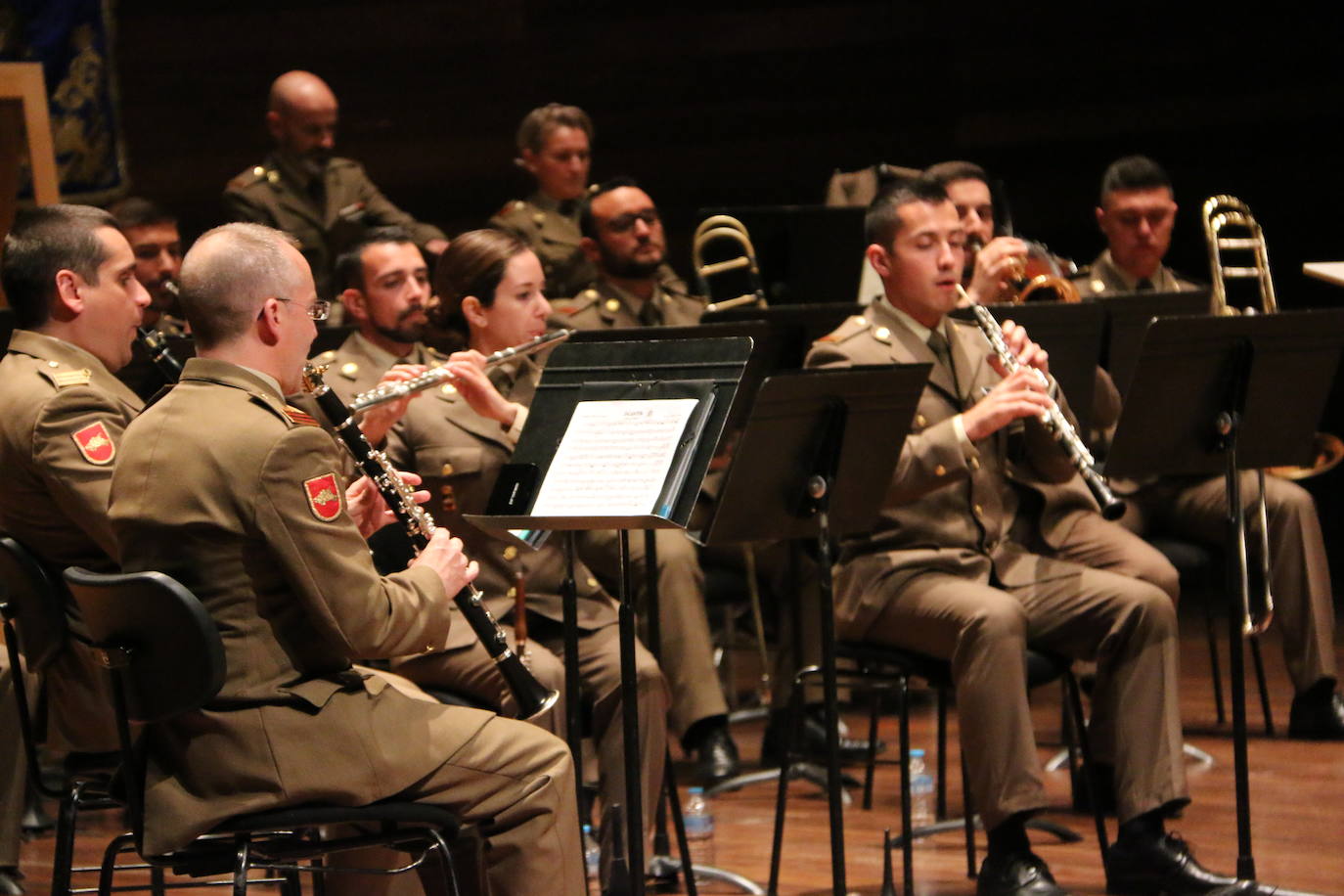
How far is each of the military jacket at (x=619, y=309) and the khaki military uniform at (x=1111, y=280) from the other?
1199mm

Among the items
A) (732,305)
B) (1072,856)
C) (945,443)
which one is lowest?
(1072,856)

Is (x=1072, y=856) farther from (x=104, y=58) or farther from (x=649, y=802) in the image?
(x=104, y=58)

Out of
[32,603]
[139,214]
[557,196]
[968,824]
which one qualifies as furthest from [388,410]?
[557,196]

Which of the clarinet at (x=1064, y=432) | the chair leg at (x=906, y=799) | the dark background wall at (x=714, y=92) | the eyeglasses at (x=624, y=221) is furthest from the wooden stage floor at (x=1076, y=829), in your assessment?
the dark background wall at (x=714, y=92)

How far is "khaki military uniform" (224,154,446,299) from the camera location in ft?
20.5

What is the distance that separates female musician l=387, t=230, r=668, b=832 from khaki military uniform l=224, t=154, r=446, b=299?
2169 mm

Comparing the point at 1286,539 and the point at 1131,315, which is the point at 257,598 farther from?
the point at 1286,539

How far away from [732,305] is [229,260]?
3.09 m

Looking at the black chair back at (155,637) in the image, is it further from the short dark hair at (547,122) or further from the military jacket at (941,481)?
the short dark hair at (547,122)

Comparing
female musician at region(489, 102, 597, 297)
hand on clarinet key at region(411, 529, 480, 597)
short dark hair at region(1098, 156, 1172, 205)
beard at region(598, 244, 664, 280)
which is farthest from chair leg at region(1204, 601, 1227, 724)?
hand on clarinet key at region(411, 529, 480, 597)

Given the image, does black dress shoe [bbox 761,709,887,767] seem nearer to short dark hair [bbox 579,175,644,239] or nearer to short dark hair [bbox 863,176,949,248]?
short dark hair [bbox 863,176,949,248]

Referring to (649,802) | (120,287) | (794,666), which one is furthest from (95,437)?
(794,666)

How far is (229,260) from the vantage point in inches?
98.9

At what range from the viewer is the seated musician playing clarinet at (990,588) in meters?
3.50
